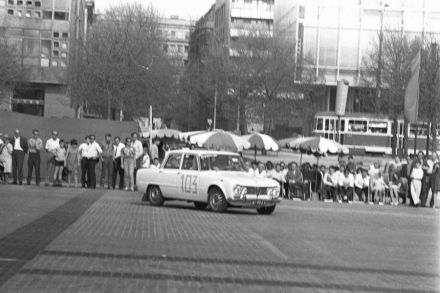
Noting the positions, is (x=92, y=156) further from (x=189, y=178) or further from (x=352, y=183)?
(x=352, y=183)

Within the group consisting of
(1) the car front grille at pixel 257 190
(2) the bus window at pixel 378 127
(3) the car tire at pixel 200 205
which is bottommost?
(3) the car tire at pixel 200 205

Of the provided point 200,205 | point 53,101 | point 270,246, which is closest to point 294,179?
point 200,205

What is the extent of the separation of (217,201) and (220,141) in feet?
45.7

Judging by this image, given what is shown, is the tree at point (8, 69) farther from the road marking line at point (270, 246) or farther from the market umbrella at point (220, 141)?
the road marking line at point (270, 246)

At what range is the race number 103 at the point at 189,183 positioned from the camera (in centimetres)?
2488

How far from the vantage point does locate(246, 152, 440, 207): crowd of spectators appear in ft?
113

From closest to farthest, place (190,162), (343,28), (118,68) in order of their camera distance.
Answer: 1. (190,162)
2. (118,68)
3. (343,28)

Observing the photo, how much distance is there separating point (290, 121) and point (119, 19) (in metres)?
15.7

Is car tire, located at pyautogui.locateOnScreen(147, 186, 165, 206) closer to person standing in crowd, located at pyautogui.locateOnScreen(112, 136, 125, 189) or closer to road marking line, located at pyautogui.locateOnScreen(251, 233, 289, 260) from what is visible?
person standing in crowd, located at pyautogui.locateOnScreen(112, 136, 125, 189)

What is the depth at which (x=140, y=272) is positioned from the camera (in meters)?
11.9

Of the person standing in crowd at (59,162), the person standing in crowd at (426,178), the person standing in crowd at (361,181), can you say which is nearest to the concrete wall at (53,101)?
the person standing in crowd at (59,162)

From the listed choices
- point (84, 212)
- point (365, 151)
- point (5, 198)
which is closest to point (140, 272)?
point (84, 212)

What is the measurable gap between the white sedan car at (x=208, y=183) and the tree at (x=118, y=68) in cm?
3235

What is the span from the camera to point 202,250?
14805mm
